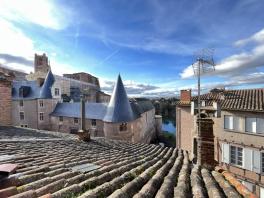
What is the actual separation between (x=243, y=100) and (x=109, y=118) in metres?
14.3

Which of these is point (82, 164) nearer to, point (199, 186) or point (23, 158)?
point (23, 158)

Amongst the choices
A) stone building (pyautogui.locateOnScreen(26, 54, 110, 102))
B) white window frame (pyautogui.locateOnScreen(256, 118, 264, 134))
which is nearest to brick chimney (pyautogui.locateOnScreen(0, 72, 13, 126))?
stone building (pyautogui.locateOnScreen(26, 54, 110, 102))

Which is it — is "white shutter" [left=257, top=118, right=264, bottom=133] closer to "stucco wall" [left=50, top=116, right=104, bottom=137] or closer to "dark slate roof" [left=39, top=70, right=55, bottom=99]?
"stucco wall" [left=50, top=116, right=104, bottom=137]

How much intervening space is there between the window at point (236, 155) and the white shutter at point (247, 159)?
474 millimetres

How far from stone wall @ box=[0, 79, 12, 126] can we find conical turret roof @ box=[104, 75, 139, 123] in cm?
1294

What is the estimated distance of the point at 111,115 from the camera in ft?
79.6

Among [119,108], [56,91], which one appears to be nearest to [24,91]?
[56,91]

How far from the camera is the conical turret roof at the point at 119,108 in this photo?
79.2 feet

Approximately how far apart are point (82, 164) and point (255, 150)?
1335 cm

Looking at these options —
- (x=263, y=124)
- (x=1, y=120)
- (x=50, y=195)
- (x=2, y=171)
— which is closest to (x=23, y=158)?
(x=2, y=171)

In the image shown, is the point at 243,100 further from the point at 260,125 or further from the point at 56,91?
the point at 56,91

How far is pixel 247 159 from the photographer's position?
14.1 m

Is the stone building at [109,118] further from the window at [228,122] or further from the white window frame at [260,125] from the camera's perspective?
the white window frame at [260,125]

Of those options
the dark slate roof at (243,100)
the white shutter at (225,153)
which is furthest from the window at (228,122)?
the white shutter at (225,153)
